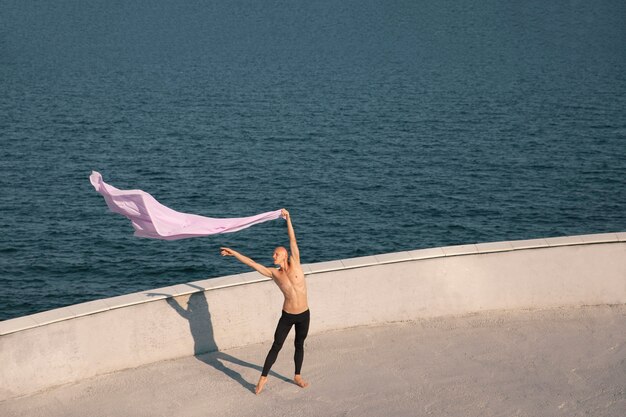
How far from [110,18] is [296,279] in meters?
92.1

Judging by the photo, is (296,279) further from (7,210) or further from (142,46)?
(142,46)

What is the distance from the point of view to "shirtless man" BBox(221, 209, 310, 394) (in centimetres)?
1229

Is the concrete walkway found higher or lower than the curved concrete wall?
lower

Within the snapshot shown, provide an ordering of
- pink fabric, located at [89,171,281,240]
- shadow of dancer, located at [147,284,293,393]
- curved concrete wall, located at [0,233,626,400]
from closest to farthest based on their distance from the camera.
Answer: curved concrete wall, located at [0,233,626,400]
pink fabric, located at [89,171,281,240]
shadow of dancer, located at [147,284,293,393]

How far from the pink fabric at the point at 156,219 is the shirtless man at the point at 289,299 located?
23.5 inches

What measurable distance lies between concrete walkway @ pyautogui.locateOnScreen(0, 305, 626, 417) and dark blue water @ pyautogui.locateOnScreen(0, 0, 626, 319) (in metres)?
22.2

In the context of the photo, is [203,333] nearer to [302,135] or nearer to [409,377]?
[409,377]

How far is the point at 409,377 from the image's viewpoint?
12.9m

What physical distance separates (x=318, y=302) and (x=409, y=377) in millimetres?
1758

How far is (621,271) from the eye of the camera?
47.9 ft

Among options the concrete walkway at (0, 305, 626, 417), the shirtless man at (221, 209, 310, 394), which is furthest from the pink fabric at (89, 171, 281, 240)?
the concrete walkway at (0, 305, 626, 417)

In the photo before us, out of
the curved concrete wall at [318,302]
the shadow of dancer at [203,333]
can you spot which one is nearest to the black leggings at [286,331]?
the shadow of dancer at [203,333]

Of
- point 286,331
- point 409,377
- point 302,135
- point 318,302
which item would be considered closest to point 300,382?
point 286,331

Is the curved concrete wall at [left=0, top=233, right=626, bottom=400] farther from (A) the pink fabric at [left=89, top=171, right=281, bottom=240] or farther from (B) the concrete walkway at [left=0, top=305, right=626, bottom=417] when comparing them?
(A) the pink fabric at [left=89, top=171, right=281, bottom=240]
